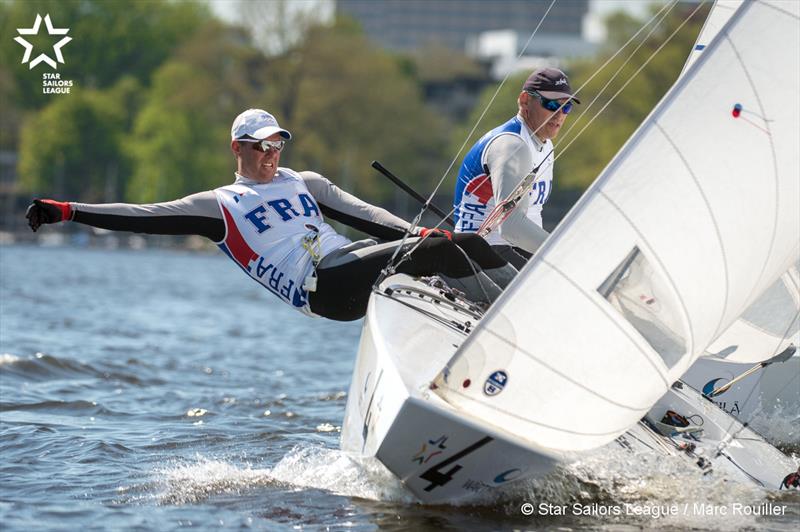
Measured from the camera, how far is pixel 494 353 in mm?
4836

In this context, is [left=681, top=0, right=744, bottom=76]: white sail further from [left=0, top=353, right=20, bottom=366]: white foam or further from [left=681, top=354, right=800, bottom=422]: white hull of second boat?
[left=0, top=353, right=20, bottom=366]: white foam

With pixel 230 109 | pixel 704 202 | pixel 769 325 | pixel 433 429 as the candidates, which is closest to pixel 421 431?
pixel 433 429

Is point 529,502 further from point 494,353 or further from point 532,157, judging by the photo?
point 532,157

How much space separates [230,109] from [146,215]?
4384cm

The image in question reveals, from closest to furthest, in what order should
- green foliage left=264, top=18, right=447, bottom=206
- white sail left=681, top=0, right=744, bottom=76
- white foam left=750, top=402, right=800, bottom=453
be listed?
white sail left=681, top=0, right=744, bottom=76 → white foam left=750, top=402, right=800, bottom=453 → green foliage left=264, top=18, right=447, bottom=206

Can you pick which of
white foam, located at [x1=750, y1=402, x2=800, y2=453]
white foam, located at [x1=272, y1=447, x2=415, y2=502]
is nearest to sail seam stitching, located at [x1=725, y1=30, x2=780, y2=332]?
white foam, located at [x1=272, y1=447, x2=415, y2=502]

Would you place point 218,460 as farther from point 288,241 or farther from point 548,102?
point 548,102

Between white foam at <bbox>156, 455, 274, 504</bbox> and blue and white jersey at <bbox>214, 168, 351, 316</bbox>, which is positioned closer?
white foam at <bbox>156, 455, 274, 504</bbox>

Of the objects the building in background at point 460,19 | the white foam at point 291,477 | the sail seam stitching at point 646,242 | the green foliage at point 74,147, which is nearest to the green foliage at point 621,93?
the green foliage at point 74,147

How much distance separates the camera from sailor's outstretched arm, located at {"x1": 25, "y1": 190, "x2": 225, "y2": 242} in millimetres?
5469

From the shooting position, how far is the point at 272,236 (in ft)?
19.6

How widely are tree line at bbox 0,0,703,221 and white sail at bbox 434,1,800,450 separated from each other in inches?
1272

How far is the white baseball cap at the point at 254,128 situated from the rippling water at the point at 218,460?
5.00 ft

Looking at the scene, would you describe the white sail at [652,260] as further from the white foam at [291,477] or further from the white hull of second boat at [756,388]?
the white hull of second boat at [756,388]
